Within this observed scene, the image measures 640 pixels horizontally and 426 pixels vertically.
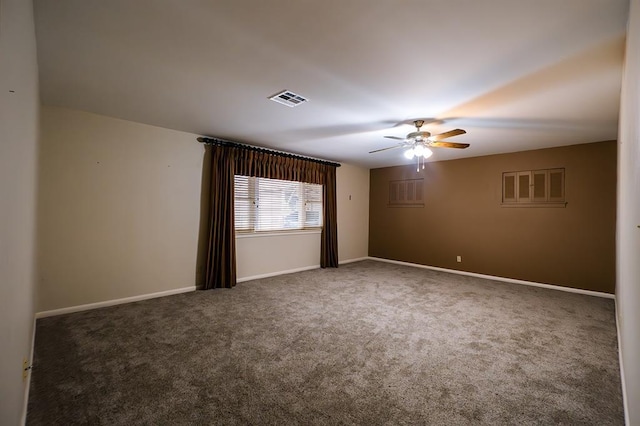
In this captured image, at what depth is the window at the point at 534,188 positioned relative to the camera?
4.50 m

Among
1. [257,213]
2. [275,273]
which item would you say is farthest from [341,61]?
[275,273]

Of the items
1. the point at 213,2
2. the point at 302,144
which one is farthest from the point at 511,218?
the point at 213,2

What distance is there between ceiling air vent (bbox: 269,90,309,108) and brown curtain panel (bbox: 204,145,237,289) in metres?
1.87

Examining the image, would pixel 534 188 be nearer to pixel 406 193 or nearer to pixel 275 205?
pixel 406 193

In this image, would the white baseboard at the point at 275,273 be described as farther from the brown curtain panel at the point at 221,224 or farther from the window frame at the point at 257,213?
the window frame at the point at 257,213

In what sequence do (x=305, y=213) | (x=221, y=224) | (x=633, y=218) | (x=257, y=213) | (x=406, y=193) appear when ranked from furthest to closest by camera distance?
(x=406, y=193)
(x=305, y=213)
(x=257, y=213)
(x=221, y=224)
(x=633, y=218)

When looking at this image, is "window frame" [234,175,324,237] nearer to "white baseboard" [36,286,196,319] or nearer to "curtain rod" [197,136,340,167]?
"curtain rod" [197,136,340,167]

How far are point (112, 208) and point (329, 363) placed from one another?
3.29 metres

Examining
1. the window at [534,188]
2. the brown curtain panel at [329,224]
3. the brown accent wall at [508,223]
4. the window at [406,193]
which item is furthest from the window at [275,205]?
the window at [534,188]

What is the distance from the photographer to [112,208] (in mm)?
3484

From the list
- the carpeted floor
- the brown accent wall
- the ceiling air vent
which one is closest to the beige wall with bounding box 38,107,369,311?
the carpeted floor

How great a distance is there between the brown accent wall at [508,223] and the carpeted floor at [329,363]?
842 mm

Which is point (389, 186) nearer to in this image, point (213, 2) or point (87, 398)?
point (213, 2)

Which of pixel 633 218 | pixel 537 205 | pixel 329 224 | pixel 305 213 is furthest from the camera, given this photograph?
pixel 329 224
